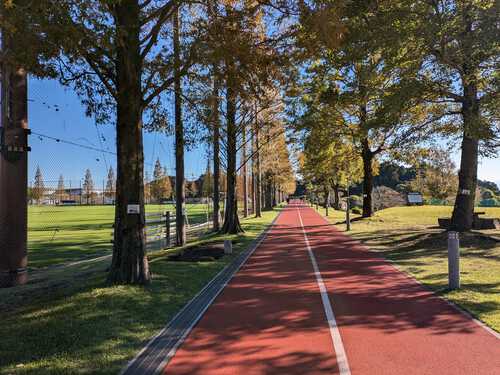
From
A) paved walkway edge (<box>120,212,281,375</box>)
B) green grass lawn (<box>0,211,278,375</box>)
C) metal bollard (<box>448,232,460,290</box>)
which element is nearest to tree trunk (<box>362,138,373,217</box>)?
metal bollard (<box>448,232,460,290</box>)

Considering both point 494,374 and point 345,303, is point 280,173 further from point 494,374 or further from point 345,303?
point 494,374

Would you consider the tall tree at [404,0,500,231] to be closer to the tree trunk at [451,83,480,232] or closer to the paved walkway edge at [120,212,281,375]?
the tree trunk at [451,83,480,232]

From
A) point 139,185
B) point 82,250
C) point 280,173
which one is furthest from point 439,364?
point 280,173

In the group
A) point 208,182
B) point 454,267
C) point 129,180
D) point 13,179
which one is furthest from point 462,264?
point 208,182

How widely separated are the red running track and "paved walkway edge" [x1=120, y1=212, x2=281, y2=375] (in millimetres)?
133

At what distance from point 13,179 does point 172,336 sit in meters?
6.48

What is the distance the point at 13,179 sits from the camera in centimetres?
1052

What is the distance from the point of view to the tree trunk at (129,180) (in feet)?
31.9

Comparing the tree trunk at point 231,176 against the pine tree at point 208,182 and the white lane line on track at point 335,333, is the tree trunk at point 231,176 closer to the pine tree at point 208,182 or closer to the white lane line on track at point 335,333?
the pine tree at point 208,182

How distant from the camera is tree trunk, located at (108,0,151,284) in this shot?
Answer: 9734 millimetres

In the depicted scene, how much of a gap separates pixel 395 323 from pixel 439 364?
1.70 meters

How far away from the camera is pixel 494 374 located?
16.2 ft

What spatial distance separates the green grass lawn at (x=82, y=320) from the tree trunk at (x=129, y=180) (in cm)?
53

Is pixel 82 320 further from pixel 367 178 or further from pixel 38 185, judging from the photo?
pixel 367 178
